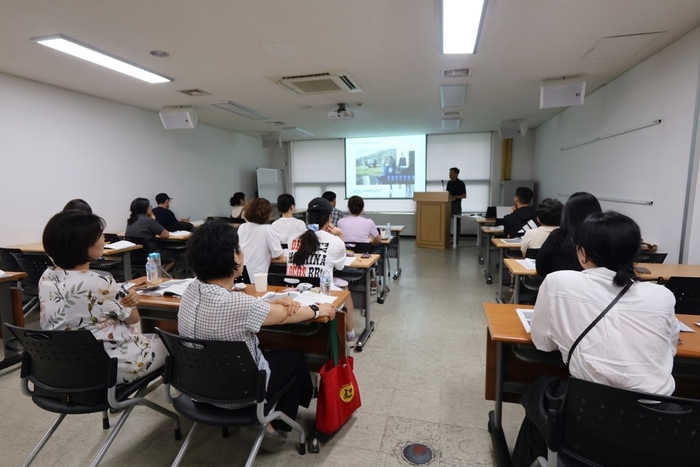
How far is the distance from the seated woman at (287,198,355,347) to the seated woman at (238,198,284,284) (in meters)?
0.36

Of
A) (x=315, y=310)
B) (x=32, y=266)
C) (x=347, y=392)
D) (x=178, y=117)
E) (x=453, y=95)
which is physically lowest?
(x=347, y=392)

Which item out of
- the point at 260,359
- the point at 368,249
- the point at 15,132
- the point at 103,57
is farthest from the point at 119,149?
the point at 260,359

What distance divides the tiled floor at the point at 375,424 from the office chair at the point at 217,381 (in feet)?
1.57

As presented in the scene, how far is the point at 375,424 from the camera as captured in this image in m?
2.17

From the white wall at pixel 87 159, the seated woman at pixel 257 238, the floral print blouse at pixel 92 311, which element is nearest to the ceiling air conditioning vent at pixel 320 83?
the seated woman at pixel 257 238

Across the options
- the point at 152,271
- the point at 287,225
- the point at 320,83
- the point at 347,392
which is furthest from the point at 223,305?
the point at 320,83

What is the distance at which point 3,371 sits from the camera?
9.34 feet

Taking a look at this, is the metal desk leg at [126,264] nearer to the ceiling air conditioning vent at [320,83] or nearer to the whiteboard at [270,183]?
the ceiling air conditioning vent at [320,83]

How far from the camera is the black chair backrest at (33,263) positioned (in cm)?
329

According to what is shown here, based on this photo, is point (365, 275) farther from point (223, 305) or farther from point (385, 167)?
point (385, 167)

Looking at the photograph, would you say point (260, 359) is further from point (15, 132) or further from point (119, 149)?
point (119, 149)

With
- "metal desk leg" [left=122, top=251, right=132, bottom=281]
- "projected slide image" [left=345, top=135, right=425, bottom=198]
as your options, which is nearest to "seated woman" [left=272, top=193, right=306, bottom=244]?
"metal desk leg" [left=122, top=251, right=132, bottom=281]

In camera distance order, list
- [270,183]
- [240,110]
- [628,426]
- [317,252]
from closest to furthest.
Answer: [628,426] < [317,252] < [240,110] < [270,183]

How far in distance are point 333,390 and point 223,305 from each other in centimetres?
85
